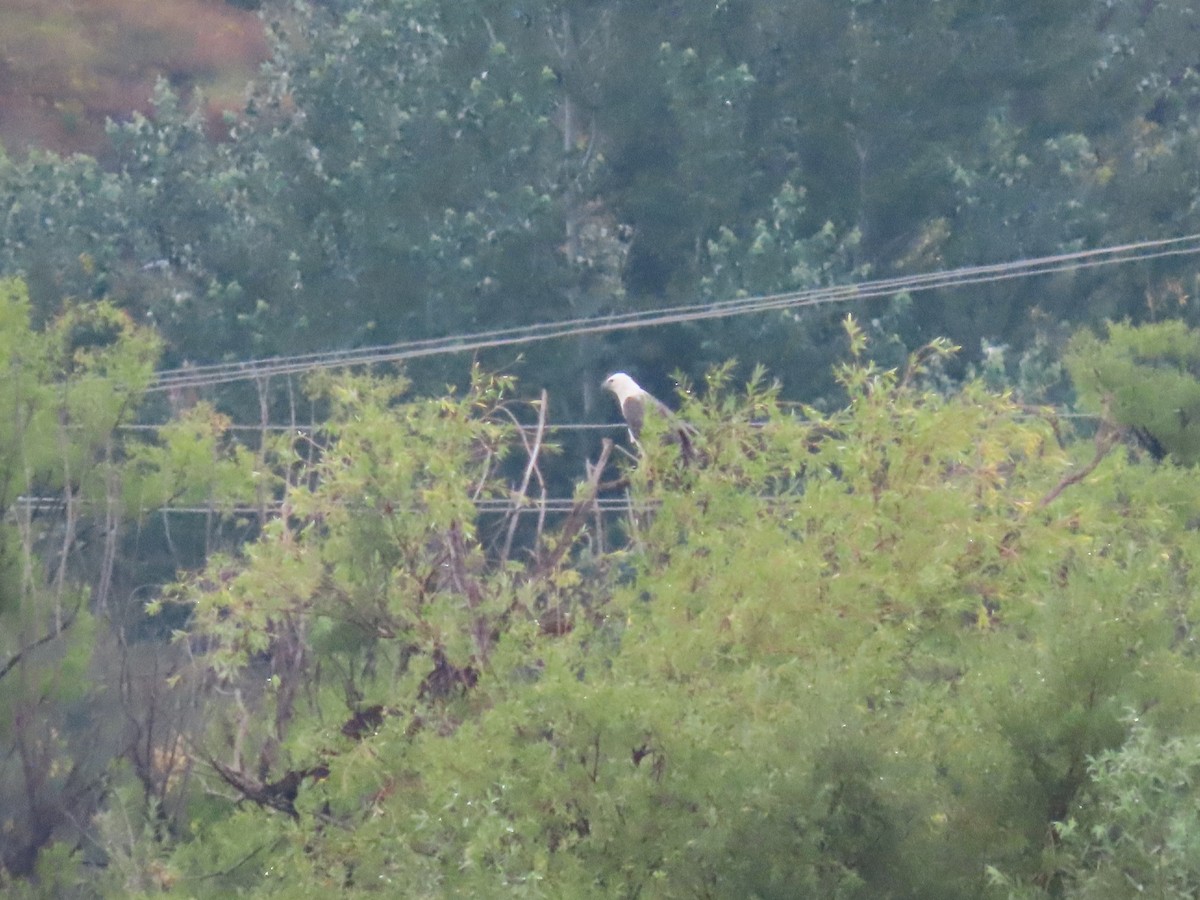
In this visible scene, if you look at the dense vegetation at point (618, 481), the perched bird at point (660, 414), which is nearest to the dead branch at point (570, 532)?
the dense vegetation at point (618, 481)

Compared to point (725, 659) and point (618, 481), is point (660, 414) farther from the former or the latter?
point (725, 659)

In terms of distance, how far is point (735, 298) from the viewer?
61.3 feet

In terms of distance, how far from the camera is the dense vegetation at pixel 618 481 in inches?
200

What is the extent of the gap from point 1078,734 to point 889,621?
111 cm

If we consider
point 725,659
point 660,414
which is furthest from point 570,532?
point 725,659

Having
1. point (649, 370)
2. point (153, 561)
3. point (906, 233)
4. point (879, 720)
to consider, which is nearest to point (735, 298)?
point (649, 370)

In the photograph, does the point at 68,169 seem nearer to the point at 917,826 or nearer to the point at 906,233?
the point at 906,233

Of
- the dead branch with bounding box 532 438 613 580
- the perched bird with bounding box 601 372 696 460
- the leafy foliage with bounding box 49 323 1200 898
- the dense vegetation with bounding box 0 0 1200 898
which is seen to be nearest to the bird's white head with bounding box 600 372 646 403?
the perched bird with bounding box 601 372 696 460

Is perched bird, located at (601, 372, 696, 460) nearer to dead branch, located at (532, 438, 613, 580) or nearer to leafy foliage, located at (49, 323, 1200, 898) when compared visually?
leafy foliage, located at (49, 323, 1200, 898)

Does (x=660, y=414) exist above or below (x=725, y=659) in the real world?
above

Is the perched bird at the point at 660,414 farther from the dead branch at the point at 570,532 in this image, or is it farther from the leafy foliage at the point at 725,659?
the dead branch at the point at 570,532

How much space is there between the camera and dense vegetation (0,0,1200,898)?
16.7ft

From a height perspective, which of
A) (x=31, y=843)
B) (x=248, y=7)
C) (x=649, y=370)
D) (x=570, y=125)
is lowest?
(x=31, y=843)

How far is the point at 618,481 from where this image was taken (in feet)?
22.7
